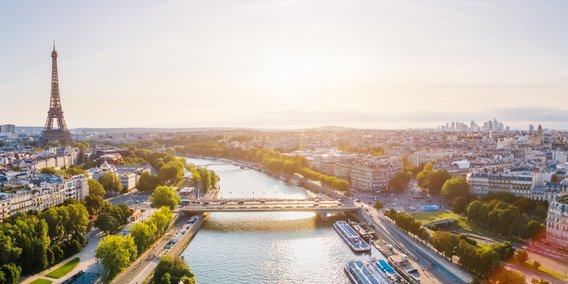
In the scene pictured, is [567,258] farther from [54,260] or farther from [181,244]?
[54,260]

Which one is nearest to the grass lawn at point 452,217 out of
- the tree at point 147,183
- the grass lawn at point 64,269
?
the grass lawn at point 64,269

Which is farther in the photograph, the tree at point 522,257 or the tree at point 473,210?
the tree at point 473,210

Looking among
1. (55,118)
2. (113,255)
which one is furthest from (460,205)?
(55,118)

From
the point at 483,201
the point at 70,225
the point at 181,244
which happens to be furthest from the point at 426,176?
the point at 70,225

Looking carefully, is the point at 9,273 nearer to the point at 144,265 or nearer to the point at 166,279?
the point at 144,265

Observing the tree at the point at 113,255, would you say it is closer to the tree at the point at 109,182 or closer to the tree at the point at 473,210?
the tree at the point at 473,210
